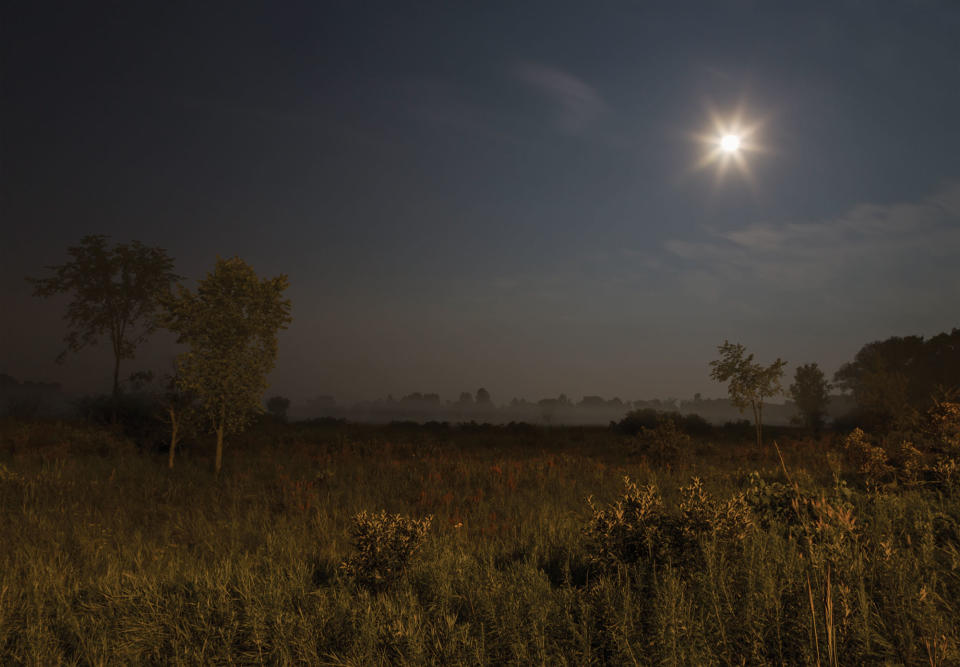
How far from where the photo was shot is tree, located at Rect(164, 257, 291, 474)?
11.6 metres

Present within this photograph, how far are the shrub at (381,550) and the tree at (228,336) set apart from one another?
7.66 meters

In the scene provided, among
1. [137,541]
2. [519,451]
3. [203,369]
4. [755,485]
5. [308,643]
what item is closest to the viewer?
[308,643]

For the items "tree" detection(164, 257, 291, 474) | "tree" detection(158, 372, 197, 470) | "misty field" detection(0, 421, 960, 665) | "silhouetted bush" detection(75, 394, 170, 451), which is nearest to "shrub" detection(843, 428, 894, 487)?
"misty field" detection(0, 421, 960, 665)

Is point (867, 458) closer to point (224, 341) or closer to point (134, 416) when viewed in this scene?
point (224, 341)

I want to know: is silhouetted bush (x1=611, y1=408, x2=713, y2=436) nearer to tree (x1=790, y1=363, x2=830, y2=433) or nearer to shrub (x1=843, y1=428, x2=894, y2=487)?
shrub (x1=843, y1=428, x2=894, y2=487)

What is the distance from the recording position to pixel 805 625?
3.32 m

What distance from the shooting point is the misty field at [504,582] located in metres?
3.38

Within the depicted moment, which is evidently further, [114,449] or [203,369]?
[114,449]

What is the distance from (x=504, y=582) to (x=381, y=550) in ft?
3.98

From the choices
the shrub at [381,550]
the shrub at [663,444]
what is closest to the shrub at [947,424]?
the shrub at [663,444]

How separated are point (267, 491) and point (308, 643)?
25.1 feet

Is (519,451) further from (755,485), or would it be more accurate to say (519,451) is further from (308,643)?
(308,643)

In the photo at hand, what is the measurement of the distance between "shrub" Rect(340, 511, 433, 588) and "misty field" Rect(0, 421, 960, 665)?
0.05m

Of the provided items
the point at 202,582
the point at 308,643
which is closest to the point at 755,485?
the point at 308,643
